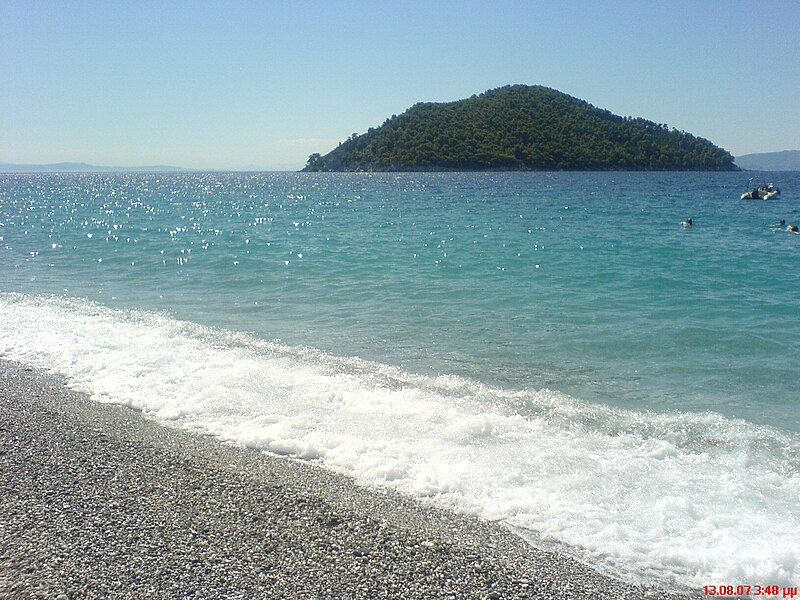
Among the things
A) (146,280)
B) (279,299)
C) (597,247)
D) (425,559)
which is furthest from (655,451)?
(597,247)

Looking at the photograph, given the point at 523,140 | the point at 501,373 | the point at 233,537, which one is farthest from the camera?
the point at 523,140

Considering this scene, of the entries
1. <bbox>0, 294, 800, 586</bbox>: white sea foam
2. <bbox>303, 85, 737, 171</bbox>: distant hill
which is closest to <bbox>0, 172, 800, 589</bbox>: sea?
<bbox>0, 294, 800, 586</bbox>: white sea foam

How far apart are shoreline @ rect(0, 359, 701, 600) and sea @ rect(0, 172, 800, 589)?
0.41m

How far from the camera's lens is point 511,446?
657 centimetres

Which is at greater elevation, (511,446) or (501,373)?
(511,446)

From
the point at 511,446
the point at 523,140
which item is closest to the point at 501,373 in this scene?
the point at 511,446

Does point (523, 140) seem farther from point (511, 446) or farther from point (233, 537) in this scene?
point (233, 537)

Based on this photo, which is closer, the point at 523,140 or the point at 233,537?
the point at 233,537

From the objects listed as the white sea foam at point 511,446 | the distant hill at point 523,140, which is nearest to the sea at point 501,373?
the white sea foam at point 511,446

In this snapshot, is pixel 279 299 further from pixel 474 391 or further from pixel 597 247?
pixel 597 247

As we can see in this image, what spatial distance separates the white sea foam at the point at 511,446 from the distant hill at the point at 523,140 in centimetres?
13737

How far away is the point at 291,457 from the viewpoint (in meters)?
6.32

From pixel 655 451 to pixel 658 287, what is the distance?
11097 millimetres

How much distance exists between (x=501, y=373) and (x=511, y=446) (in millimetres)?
2914
